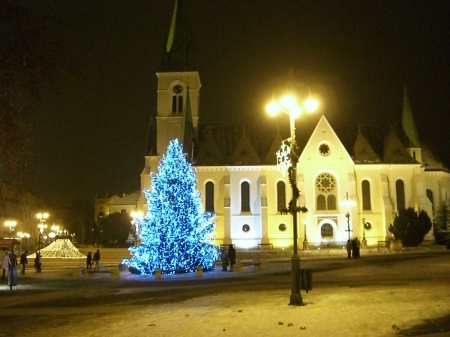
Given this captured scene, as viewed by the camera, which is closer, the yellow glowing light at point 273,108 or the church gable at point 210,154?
the yellow glowing light at point 273,108

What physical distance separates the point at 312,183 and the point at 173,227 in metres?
34.6

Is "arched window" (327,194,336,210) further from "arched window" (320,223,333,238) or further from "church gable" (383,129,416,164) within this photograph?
"church gable" (383,129,416,164)

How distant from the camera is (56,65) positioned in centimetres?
1009

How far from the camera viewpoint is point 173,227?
102ft

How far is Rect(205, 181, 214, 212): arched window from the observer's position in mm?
64312

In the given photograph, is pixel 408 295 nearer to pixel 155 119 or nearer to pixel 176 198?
pixel 176 198

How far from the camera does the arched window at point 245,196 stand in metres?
63.7

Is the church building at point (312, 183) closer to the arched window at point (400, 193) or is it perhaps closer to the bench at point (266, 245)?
the arched window at point (400, 193)

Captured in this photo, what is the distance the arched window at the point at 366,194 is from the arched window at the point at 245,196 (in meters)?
14.4

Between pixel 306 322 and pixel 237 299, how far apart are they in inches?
198

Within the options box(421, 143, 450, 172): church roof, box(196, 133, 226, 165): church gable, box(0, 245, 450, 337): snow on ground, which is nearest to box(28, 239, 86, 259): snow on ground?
box(196, 133, 226, 165): church gable

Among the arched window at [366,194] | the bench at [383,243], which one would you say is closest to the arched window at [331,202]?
the arched window at [366,194]

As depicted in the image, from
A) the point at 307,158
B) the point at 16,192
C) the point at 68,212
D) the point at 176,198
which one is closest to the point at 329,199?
the point at 307,158

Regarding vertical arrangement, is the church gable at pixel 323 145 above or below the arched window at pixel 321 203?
above
